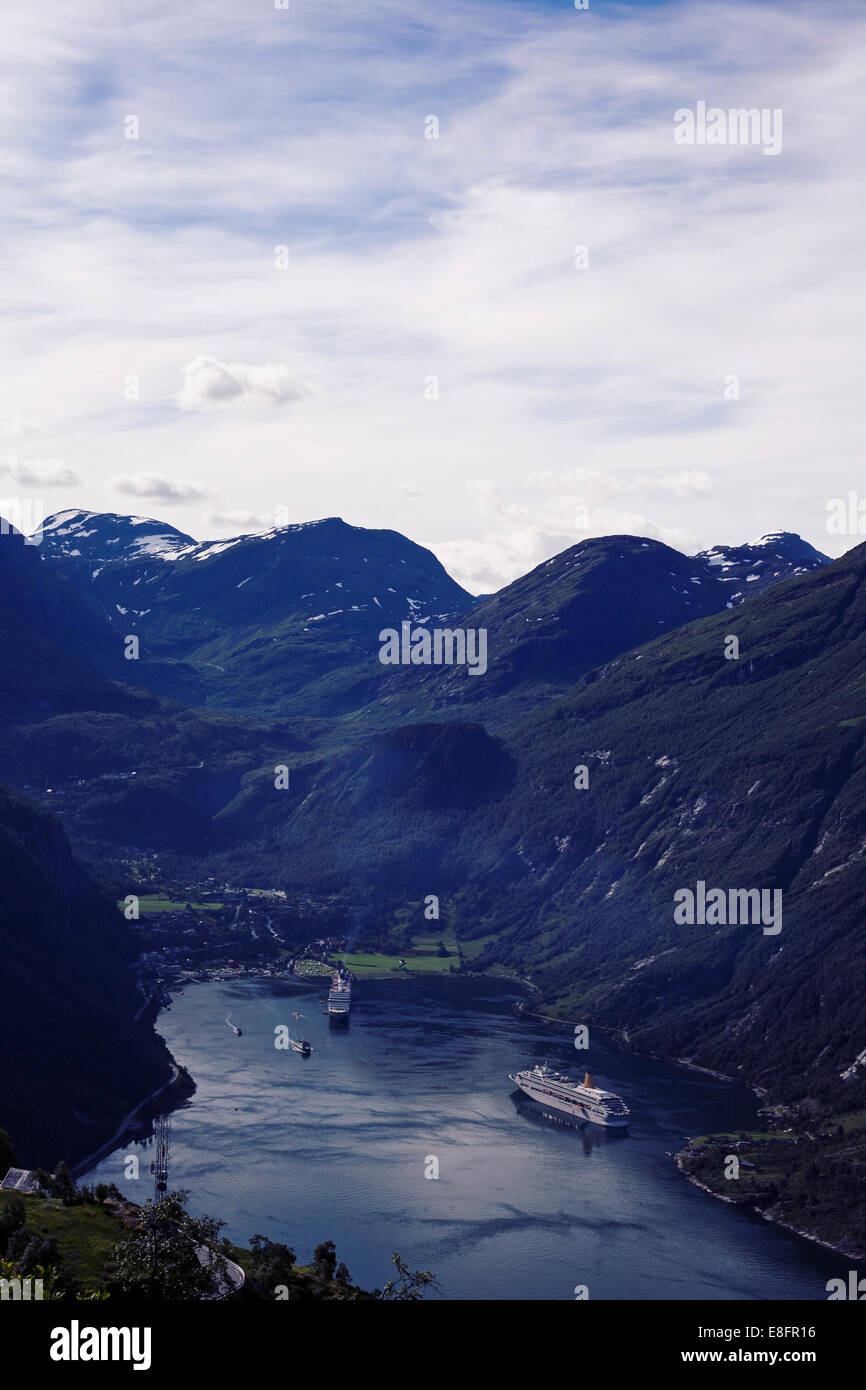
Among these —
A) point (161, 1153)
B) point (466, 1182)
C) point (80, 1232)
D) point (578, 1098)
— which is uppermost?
point (80, 1232)

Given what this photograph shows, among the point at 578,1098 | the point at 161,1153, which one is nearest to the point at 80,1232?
the point at 161,1153

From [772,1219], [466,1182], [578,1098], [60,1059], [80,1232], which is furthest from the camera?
[578,1098]

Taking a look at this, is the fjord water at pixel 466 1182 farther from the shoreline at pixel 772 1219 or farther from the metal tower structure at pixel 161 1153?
the metal tower structure at pixel 161 1153

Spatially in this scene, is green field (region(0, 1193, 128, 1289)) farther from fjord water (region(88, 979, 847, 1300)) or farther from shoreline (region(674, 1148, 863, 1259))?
shoreline (region(674, 1148, 863, 1259))

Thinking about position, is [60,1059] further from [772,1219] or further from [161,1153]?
[772,1219]

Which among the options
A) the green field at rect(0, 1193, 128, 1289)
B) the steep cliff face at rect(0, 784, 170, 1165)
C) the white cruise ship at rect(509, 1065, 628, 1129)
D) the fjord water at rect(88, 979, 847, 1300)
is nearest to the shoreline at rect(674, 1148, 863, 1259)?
the fjord water at rect(88, 979, 847, 1300)

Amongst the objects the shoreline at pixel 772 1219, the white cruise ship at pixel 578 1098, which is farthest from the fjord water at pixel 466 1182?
the white cruise ship at pixel 578 1098
